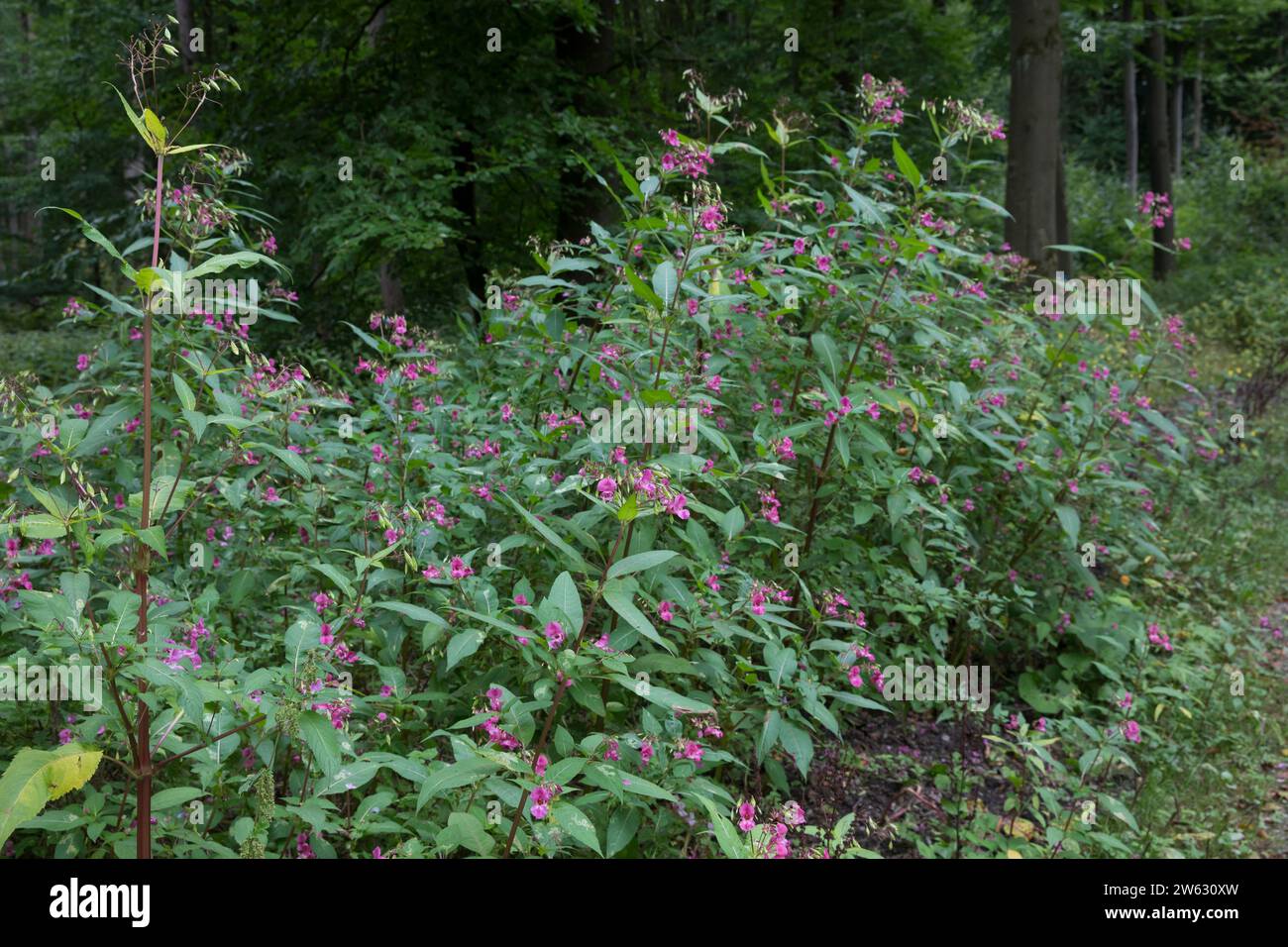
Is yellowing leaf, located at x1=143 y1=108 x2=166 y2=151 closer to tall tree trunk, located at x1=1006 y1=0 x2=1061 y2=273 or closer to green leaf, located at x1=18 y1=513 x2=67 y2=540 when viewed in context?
green leaf, located at x1=18 y1=513 x2=67 y2=540

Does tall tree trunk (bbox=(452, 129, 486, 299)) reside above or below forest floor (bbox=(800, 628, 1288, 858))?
above

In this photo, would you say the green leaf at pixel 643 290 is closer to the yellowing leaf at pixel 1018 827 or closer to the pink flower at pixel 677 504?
the pink flower at pixel 677 504

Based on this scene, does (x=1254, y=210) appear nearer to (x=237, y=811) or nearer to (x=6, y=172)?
(x=237, y=811)

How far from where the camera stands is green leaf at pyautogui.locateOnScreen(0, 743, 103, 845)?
64.3 inches

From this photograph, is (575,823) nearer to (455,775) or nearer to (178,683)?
(455,775)

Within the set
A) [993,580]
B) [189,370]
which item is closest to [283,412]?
[189,370]

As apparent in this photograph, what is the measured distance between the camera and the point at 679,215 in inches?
132

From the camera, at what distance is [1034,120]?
898 cm
